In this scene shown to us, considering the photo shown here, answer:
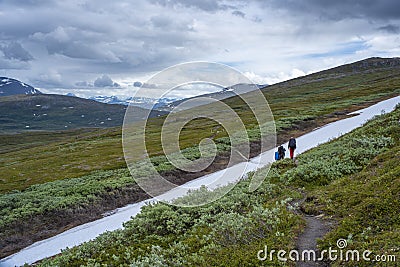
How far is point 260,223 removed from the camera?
14.2 metres

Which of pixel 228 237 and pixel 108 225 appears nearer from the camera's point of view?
pixel 228 237

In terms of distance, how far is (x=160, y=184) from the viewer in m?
41.8

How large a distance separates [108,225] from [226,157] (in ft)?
83.2

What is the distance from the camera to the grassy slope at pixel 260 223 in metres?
11.8

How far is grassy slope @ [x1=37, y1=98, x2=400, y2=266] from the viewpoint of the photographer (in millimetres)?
11797

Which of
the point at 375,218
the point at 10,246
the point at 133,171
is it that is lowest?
the point at 10,246

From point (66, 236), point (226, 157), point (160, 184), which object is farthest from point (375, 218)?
point (226, 157)

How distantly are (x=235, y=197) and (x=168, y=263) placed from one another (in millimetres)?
7718

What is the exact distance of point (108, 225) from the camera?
1150 inches

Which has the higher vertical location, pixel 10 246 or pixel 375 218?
pixel 375 218

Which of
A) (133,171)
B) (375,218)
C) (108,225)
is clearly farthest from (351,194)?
(133,171)

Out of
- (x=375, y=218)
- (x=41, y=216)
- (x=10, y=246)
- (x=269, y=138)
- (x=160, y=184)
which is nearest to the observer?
(x=375, y=218)

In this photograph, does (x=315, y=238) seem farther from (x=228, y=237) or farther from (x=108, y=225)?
(x=108, y=225)

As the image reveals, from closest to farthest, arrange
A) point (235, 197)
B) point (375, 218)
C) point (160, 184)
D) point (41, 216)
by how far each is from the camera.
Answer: point (375, 218)
point (235, 197)
point (41, 216)
point (160, 184)
